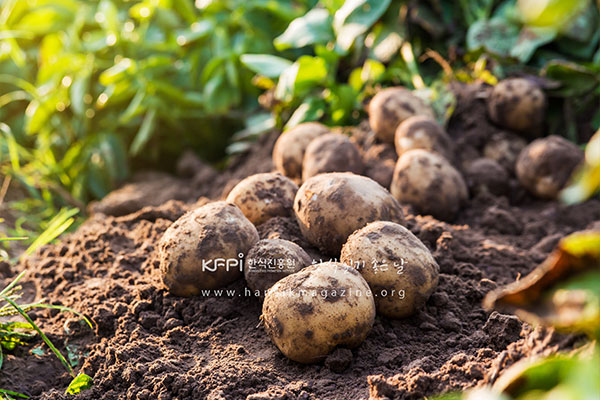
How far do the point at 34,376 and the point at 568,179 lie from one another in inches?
98.0

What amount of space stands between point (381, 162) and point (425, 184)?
432 millimetres

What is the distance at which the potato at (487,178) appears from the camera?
3.12 meters

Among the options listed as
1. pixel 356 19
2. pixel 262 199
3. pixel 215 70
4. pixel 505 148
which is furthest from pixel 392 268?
pixel 215 70

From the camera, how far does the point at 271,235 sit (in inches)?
87.4

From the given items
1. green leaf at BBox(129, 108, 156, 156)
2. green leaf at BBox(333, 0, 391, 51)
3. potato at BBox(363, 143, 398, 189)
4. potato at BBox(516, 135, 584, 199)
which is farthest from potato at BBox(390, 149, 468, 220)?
green leaf at BBox(129, 108, 156, 156)

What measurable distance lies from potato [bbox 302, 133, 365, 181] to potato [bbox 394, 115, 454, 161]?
0.29m

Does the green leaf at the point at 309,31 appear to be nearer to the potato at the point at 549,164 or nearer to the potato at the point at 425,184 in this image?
the potato at the point at 425,184

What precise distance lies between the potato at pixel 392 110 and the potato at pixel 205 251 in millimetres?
1370

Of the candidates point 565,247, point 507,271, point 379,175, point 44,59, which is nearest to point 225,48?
point 44,59

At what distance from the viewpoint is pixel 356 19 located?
12.0 ft

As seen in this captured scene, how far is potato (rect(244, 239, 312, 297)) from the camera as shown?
6.47 feet

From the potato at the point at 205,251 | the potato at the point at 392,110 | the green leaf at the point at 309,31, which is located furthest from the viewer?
the green leaf at the point at 309,31

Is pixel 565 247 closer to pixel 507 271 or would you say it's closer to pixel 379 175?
pixel 507 271

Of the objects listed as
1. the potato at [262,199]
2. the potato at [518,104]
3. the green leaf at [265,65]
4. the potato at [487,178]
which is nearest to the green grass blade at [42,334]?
the potato at [262,199]
